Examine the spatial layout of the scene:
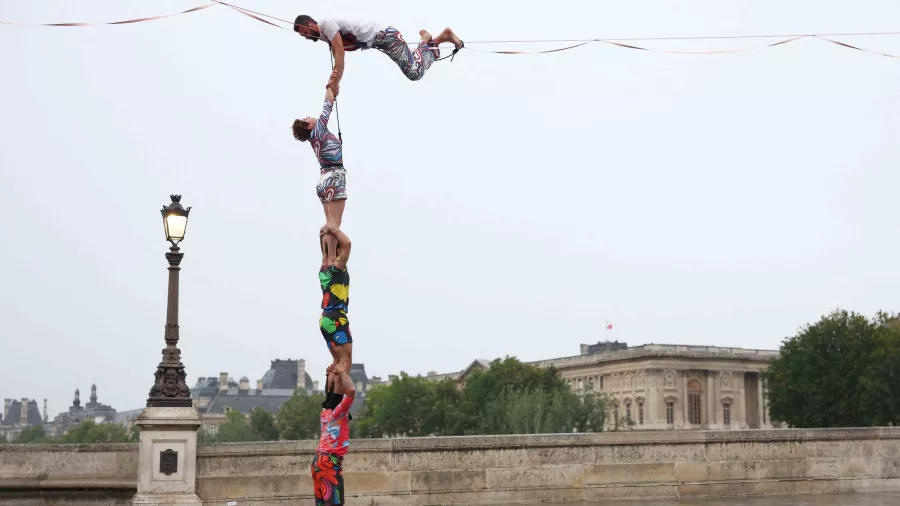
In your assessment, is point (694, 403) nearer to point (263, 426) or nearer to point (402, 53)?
point (263, 426)

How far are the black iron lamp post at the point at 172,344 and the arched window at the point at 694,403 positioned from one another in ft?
422

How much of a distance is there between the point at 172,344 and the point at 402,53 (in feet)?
24.7

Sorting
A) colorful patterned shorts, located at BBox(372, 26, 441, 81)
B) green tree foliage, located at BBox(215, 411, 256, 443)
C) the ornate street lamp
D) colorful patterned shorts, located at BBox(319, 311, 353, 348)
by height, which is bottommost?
green tree foliage, located at BBox(215, 411, 256, 443)

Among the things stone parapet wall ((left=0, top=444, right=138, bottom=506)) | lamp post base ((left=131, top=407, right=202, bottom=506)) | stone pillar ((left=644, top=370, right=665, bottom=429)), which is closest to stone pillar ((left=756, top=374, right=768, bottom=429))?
stone pillar ((left=644, top=370, right=665, bottom=429))

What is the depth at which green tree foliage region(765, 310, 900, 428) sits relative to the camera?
73625mm

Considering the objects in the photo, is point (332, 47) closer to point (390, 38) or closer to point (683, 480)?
point (390, 38)

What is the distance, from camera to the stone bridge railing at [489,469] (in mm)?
16828

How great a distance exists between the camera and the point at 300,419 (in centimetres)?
14162

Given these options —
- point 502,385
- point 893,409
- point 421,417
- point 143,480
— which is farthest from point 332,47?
point 421,417

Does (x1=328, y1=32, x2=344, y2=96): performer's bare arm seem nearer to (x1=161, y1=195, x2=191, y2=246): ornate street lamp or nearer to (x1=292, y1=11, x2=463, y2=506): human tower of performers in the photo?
(x1=292, y1=11, x2=463, y2=506): human tower of performers

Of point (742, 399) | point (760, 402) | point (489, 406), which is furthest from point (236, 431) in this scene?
point (760, 402)

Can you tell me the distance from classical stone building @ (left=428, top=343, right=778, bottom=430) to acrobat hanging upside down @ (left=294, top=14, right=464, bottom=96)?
127m

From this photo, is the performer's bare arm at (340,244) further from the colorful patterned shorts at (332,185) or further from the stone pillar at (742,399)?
the stone pillar at (742,399)

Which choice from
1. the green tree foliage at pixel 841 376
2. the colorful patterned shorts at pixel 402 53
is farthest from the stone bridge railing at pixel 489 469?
the green tree foliage at pixel 841 376
